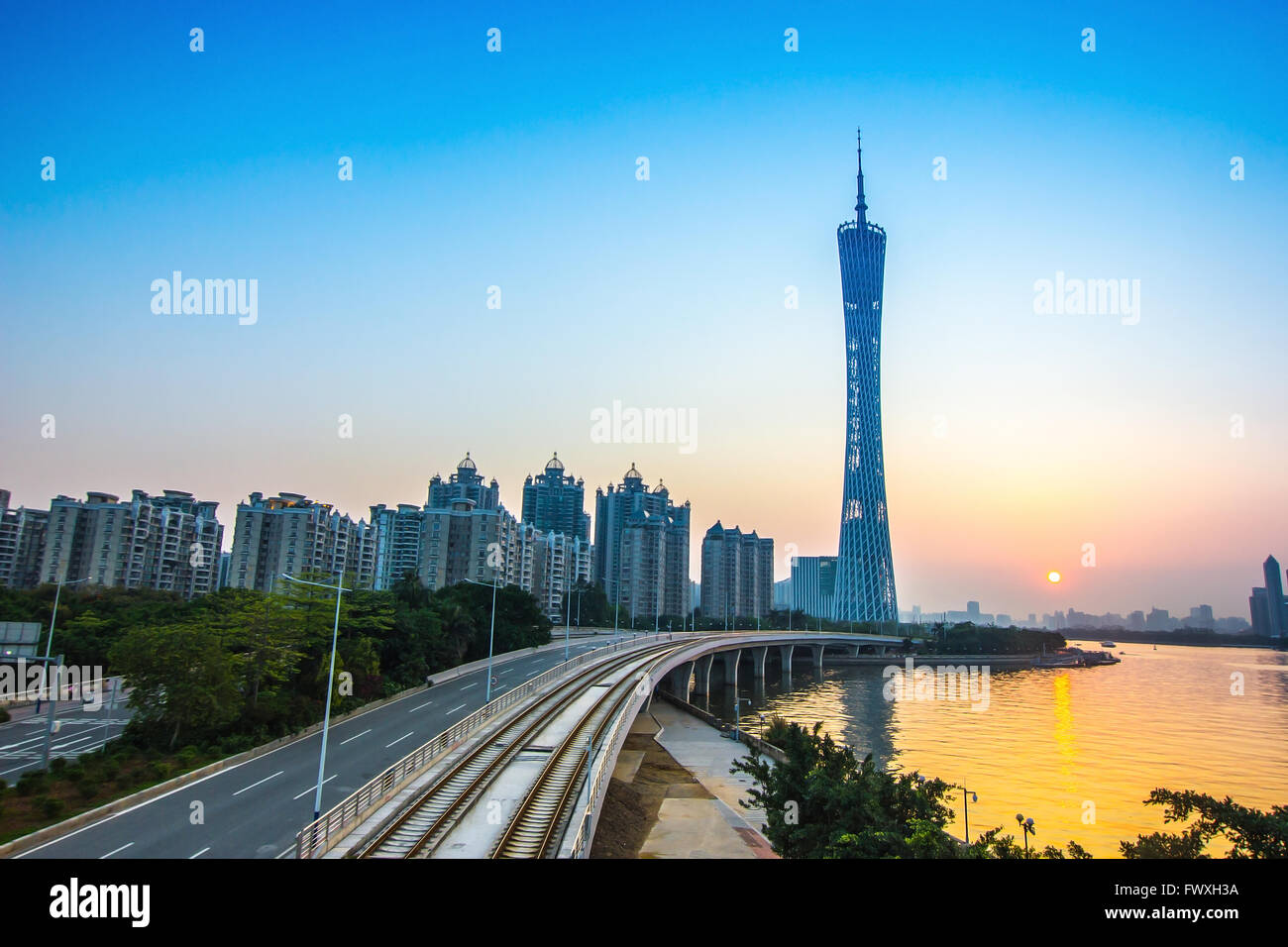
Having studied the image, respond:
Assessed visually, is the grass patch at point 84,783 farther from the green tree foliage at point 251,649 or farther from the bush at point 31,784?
the green tree foliage at point 251,649

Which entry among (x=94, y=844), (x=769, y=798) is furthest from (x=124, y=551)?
(x=769, y=798)

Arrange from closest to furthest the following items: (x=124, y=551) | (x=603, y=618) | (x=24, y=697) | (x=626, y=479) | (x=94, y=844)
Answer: (x=94, y=844) < (x=24, y=697) < (x=124, y=551) < (x=603, y=618) < (x=626, y=479)

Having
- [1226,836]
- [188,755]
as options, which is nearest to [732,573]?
[188,755]

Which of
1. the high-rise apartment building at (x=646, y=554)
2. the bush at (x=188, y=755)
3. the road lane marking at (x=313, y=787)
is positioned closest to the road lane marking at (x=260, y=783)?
the road lane marking at (x=313, y=787)

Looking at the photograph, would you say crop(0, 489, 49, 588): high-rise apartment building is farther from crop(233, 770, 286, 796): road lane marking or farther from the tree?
crop(233, 770, 286, 796): road lane marking

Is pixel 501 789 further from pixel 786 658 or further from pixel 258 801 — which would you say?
pixel 786 658
